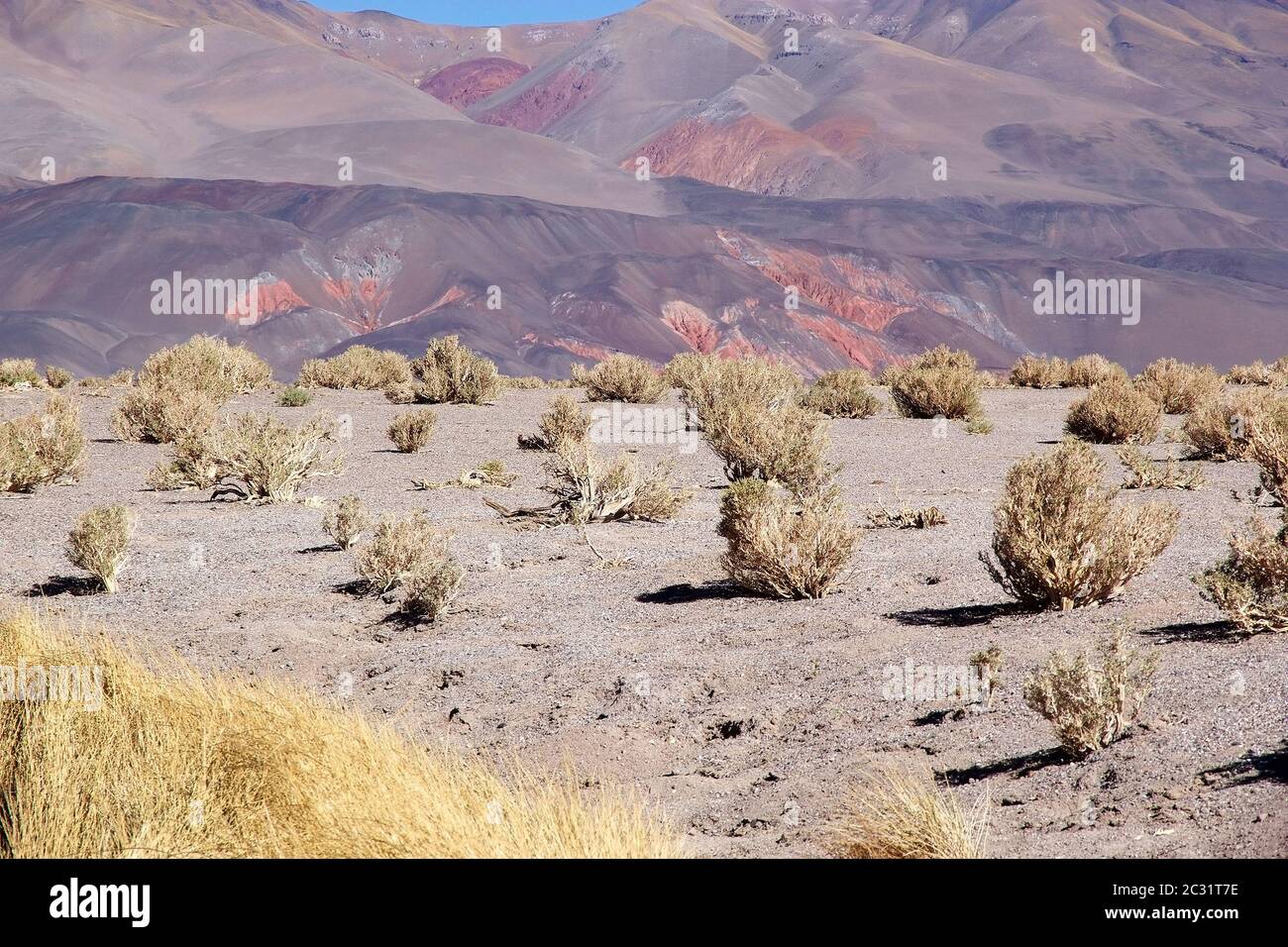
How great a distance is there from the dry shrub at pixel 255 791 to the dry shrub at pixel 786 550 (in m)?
3.22

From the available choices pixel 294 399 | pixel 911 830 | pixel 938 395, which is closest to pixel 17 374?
pixel 294 399

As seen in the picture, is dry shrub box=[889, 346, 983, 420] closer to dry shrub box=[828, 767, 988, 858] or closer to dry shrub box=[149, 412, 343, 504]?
dry shrub box=[149, 412, 343, 504]

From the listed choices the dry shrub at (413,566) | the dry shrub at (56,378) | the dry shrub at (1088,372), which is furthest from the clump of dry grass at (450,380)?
the dry shrub at (413,566)

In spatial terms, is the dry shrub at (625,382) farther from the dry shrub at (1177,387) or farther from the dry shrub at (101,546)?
the dry shrub at (101,546)

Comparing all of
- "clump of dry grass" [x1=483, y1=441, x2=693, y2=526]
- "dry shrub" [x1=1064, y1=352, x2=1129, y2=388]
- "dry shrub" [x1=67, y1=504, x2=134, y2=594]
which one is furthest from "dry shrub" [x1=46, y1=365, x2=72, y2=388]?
"dry shrub" [x1=1064, y1=352, x2=1129, y2=388]

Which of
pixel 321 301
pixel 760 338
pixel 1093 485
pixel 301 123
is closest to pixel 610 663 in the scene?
pixel 1093 485

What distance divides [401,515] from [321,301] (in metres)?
102

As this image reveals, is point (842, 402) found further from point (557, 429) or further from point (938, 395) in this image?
point (557, 429)

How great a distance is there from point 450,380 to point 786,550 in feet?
51.6

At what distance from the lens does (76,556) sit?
31.2ft

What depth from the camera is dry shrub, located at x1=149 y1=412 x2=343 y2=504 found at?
13.3m

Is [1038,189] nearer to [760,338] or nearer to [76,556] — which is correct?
[760,338]

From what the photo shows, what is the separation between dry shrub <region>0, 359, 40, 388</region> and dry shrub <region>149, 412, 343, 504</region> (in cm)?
1220

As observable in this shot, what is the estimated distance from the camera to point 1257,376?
2830 centimetres
